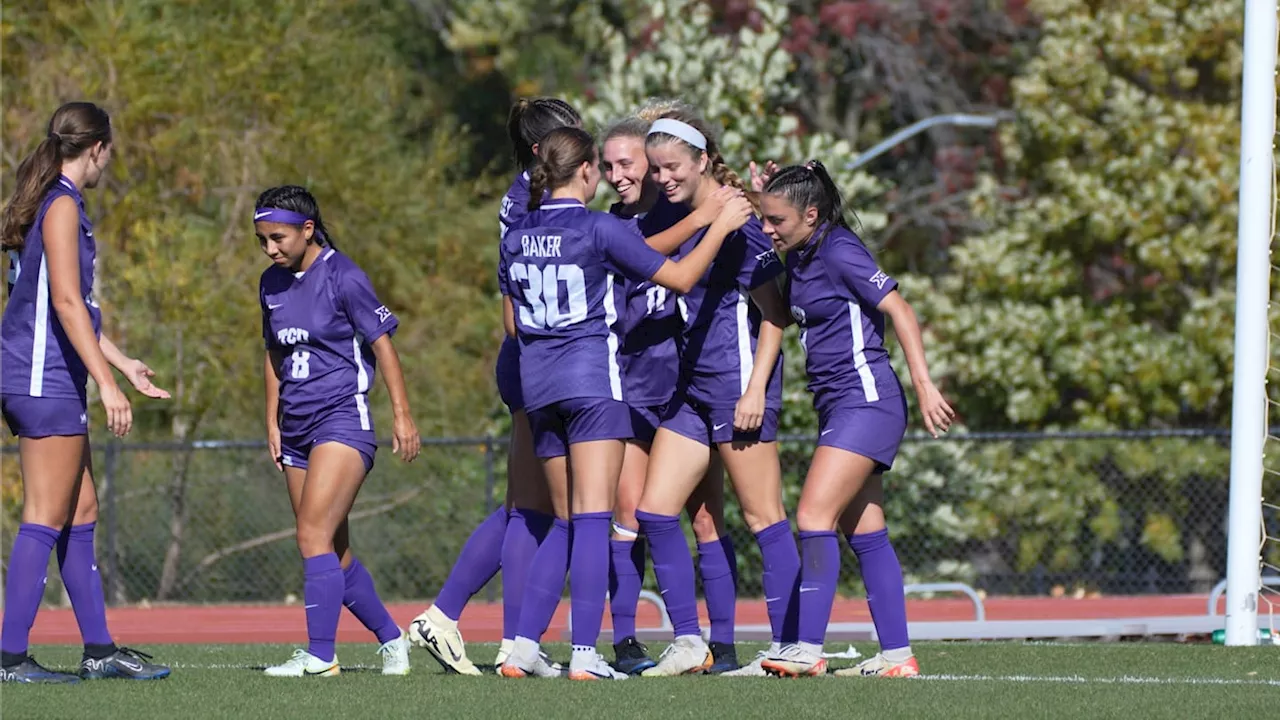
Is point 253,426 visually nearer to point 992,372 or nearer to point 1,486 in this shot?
point 1,486

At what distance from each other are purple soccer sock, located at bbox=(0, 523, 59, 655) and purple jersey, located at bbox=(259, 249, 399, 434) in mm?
965

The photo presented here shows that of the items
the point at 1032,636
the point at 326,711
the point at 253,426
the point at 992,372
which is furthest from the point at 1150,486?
the point at 326,711

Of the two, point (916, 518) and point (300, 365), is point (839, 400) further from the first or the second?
point (916, 518)

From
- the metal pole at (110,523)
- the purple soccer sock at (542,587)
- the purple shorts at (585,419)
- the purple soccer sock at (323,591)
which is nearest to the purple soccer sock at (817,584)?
the purple shorts at (585,419)

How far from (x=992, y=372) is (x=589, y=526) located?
12.2 m

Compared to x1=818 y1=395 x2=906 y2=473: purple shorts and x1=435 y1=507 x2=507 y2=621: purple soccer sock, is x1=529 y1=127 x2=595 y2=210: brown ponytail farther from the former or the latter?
x1=435 y1=507 x2=507 y2=621: purple soccer sock

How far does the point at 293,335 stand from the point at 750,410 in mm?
1746

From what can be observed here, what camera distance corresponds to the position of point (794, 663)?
6.76 meters

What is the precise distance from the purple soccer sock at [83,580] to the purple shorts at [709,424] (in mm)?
2209

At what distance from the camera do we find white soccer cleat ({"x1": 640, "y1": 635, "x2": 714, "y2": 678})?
22.9 feet

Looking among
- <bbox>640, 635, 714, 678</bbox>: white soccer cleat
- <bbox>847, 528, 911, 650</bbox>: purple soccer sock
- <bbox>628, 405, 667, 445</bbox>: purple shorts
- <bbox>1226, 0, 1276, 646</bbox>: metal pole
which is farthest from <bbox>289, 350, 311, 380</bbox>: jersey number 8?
<bbox>1226, 0, 1276, 646</bbox>: metal pole

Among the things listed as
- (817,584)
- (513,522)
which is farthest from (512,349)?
(817,584)

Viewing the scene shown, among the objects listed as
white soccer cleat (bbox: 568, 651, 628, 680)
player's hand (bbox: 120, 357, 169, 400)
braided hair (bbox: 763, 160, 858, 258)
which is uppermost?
braided hair (bbox: 763, 160, 858, 258)

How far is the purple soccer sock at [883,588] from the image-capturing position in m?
6.91
